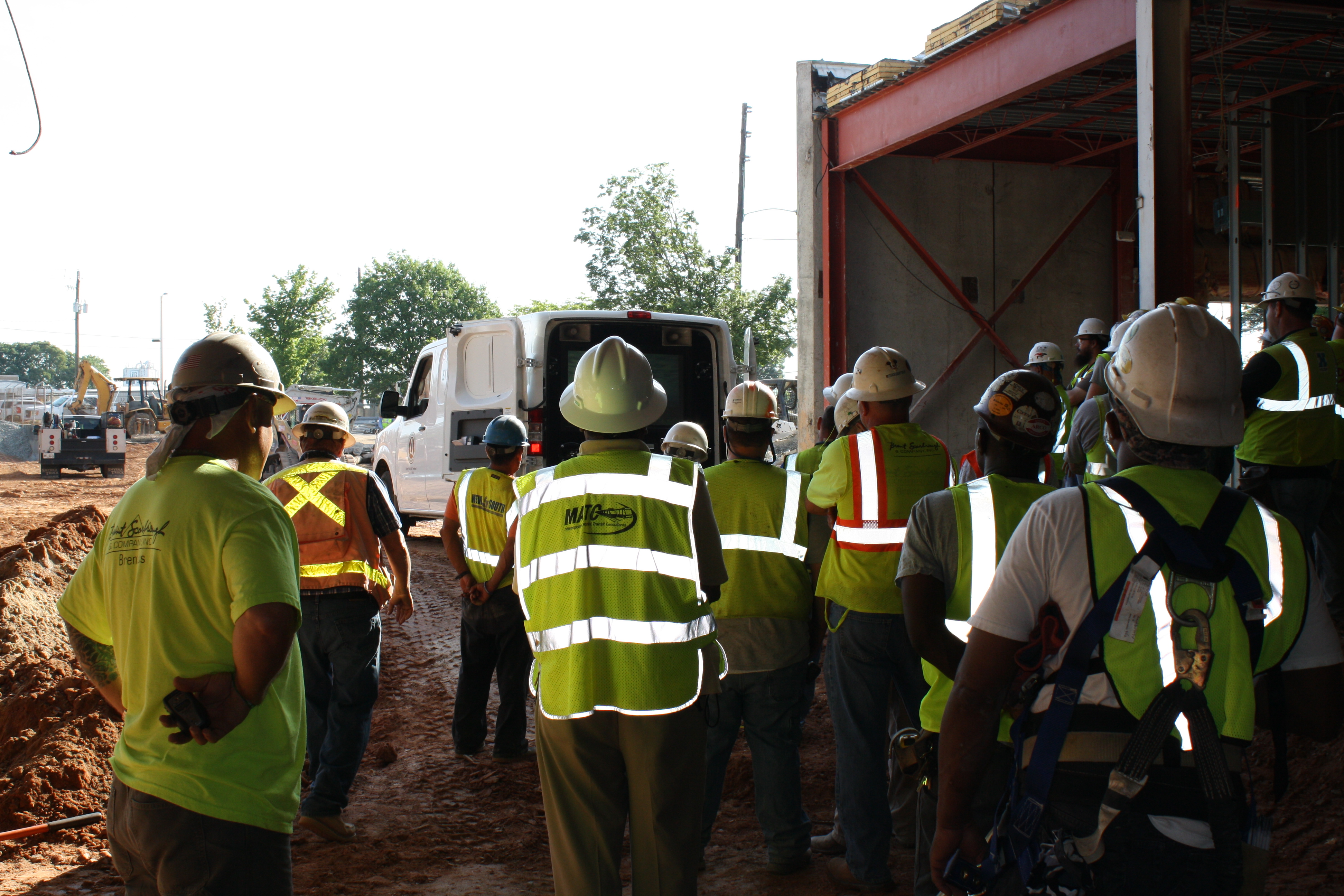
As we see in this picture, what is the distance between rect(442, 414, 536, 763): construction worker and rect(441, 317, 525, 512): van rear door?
3.44 m

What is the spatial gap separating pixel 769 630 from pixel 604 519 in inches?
56.0

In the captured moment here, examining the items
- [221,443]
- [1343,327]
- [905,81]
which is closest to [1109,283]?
[905,81]

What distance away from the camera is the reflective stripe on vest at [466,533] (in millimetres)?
5754

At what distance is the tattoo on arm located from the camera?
2.53m

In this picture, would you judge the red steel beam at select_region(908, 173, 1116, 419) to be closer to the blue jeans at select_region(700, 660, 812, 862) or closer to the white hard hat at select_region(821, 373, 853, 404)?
the white hard hat at select_region(821, 373, 853, 404)

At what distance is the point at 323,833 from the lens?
467 centimetres

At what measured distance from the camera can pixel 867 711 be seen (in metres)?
4.02

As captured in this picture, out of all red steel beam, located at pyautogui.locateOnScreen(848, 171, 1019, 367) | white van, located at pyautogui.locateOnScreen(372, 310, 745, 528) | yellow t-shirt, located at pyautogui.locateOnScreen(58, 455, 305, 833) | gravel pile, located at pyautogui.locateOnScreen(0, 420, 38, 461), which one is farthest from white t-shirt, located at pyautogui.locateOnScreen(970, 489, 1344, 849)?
gravel pile, located at pyautogui.locateOnScreen(0, 420, 38, 461)

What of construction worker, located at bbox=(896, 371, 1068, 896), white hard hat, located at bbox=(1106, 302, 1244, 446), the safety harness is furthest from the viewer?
construction worker, located at bbox=(896, 371, 1068, 896)

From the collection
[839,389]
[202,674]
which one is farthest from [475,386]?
[202,674]

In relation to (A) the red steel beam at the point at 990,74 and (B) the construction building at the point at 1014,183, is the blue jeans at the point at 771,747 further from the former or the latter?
(B) the construction building at the point at 1014,183

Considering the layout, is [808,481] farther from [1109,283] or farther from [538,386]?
[1109,283]

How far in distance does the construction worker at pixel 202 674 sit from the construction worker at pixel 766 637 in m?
2.08

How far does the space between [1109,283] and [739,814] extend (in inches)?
Result: 467
